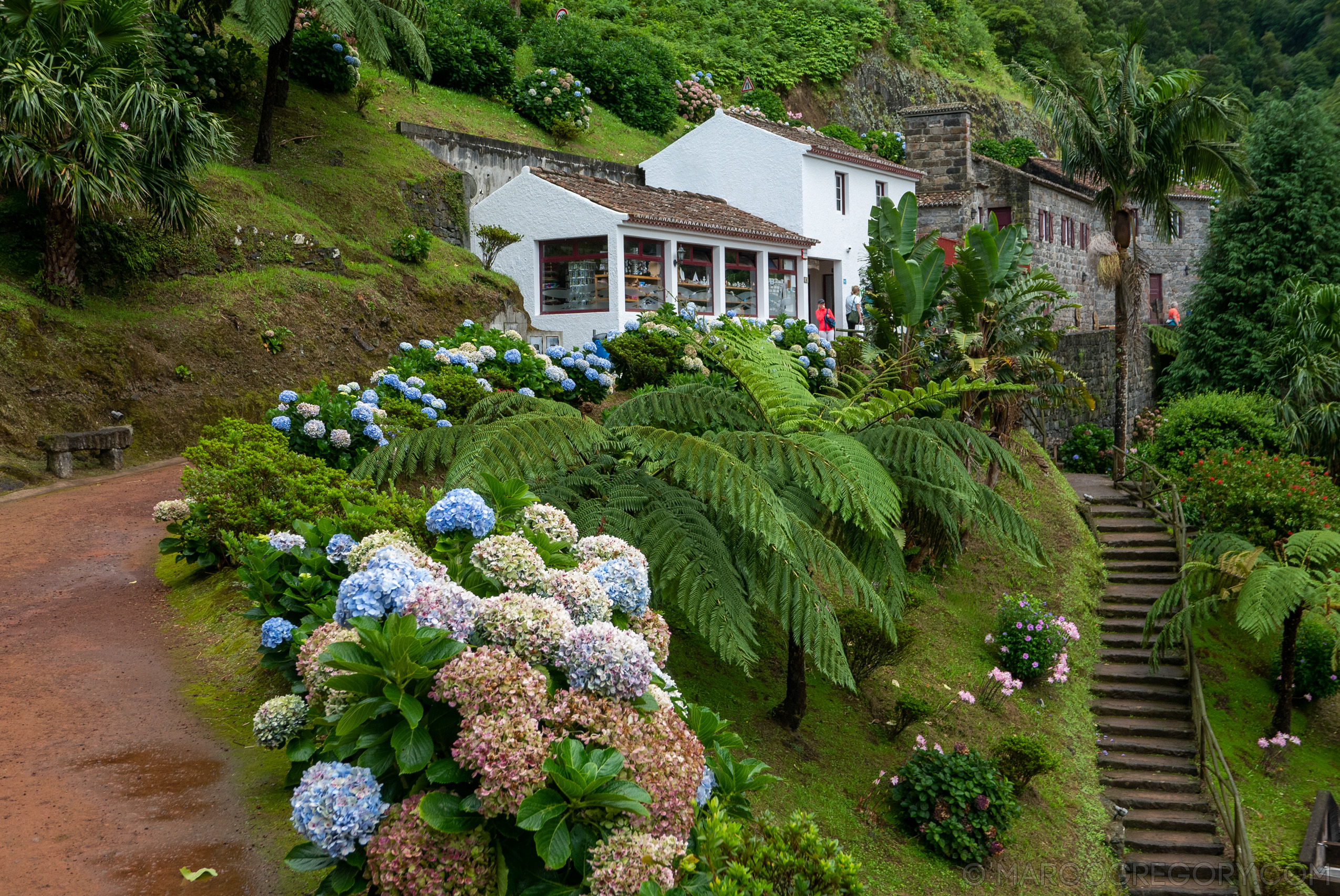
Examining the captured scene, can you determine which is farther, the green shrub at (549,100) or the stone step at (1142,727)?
the green shrub at (549,100)

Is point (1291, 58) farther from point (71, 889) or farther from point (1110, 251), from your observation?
point (71, 889)

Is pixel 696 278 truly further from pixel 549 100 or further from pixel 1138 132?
pixel 549 100

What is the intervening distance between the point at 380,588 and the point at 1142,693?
553 inches

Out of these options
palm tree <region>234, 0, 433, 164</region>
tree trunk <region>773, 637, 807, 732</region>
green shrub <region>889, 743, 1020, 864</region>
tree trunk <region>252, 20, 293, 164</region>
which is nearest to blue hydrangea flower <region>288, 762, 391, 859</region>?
tree trunk <region>773, 637, 807, 732</region>

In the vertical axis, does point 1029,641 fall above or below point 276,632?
below

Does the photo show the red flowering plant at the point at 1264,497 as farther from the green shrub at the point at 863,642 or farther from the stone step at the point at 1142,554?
the green shrub at the point at 863,642

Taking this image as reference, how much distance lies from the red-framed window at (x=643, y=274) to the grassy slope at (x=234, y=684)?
14426 millimetres

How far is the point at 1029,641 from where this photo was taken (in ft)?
42.4

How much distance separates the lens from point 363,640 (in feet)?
10.5

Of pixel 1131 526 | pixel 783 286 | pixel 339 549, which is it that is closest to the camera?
pixel 339 549

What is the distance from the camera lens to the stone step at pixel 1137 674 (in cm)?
1480

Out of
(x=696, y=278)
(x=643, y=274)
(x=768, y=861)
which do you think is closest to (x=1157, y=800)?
(x=768, y=861)

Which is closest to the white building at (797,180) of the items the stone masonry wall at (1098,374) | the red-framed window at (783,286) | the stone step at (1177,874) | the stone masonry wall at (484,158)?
the red-framed window at (783,286)

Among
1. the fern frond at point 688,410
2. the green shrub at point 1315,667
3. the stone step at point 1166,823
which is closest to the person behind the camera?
the fern frond at point 688,410
